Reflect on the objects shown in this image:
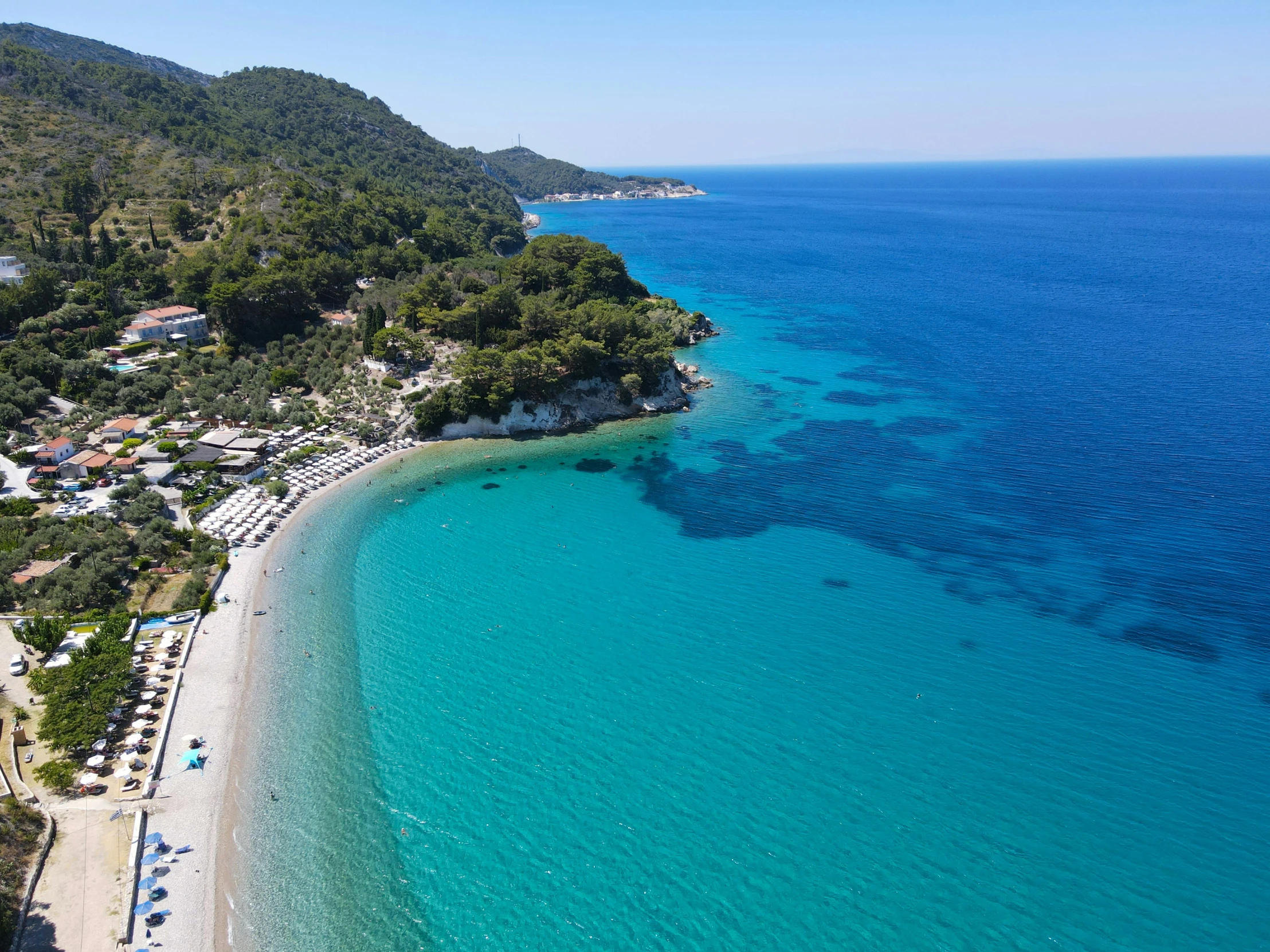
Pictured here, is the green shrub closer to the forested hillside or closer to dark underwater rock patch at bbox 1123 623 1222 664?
the forested hillside

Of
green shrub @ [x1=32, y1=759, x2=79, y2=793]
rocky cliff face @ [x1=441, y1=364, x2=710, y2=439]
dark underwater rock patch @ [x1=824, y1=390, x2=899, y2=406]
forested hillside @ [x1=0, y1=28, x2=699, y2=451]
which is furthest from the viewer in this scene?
dark underwater rock patch @ [x1=824, y1=390, x2=899, y2=406]

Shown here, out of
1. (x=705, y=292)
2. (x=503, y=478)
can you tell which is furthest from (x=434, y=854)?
(x=705, y=292)

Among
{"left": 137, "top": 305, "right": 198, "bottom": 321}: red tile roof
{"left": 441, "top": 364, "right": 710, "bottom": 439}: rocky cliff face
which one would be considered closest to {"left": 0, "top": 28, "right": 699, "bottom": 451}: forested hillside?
{"left": 441, "top": 364, "right": 710, "bottom": 439}: rocky cliff face

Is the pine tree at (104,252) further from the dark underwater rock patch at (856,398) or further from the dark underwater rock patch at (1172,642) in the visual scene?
the dark underwater rock patch at (1172,642)

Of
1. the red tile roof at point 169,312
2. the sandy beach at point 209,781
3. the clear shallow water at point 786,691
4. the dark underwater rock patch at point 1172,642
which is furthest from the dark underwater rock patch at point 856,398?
the red tile roof at point 169,312

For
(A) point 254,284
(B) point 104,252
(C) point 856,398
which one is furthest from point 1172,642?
(B) point 104,252

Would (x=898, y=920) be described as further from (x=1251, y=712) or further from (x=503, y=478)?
(x=503, y=478)
